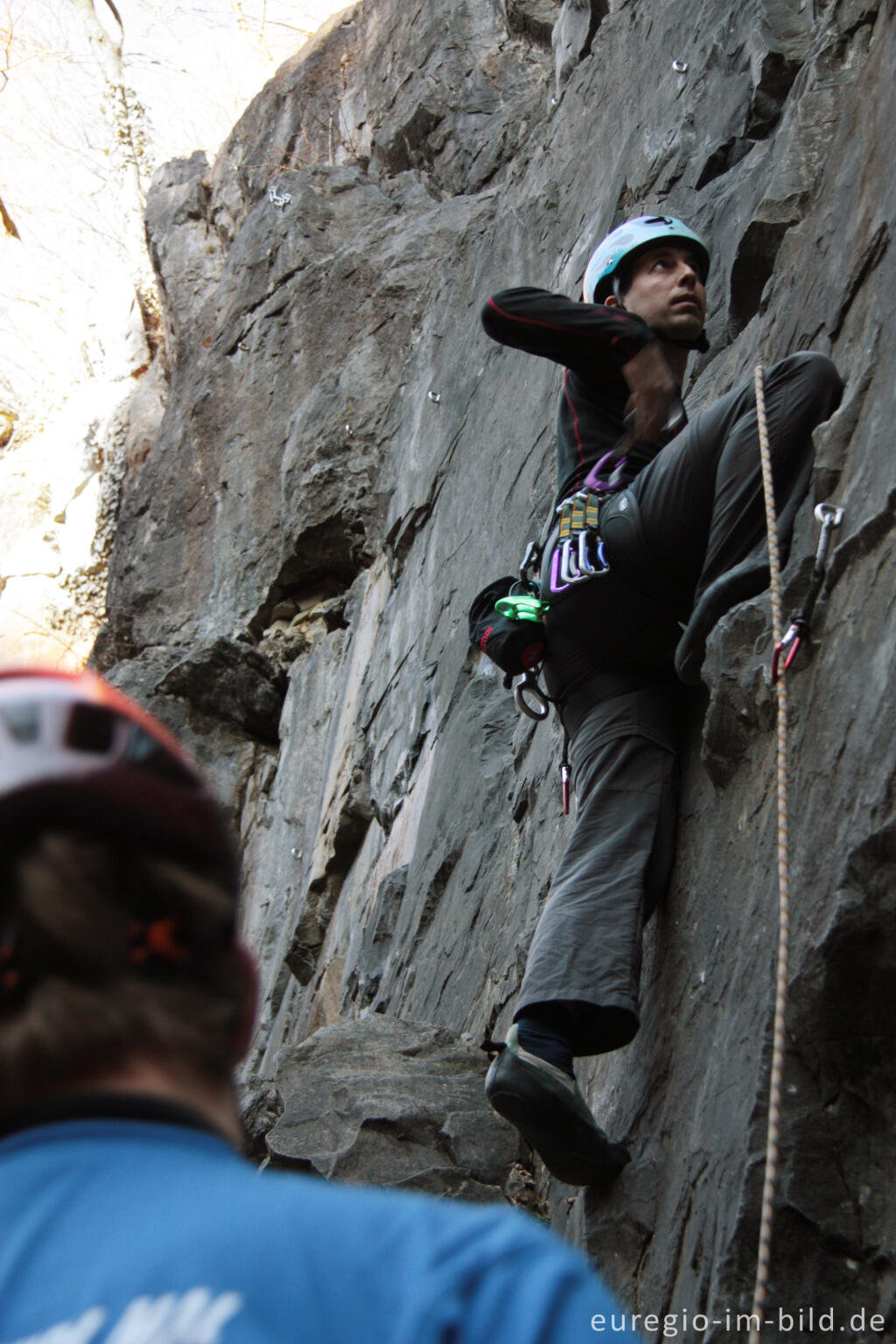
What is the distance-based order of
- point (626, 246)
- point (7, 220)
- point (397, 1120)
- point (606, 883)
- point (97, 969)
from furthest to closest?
1. point (7, 220)
2. point (626, 246)
3. point (397, 1120)
4. point (606, 883)
5. point (97, 969)

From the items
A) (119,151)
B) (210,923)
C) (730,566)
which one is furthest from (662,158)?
(119,151)

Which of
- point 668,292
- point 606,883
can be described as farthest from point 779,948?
point 668,292

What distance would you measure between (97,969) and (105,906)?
0.15 ft

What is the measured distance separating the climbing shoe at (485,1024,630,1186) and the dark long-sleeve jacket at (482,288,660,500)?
5.40ft

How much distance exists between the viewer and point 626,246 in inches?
166

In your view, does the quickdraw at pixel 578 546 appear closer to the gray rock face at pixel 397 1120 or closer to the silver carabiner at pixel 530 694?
the silver carabiner at pixel 530 694

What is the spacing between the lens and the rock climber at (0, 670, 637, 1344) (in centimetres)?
87

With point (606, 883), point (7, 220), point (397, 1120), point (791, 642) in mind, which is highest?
point (7, 220)

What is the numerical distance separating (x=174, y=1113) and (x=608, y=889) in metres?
2.36

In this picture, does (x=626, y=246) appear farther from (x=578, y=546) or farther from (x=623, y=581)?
(x=623, y=581)

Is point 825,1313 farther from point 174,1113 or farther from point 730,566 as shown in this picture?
point 174,1113

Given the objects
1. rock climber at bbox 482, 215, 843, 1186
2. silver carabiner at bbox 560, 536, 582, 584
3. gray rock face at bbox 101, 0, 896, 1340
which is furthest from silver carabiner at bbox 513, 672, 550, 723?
gray rock face at bbox 101, 0, 896, 1340

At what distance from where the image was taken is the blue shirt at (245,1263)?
0.86 meters

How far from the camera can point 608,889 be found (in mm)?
3258
